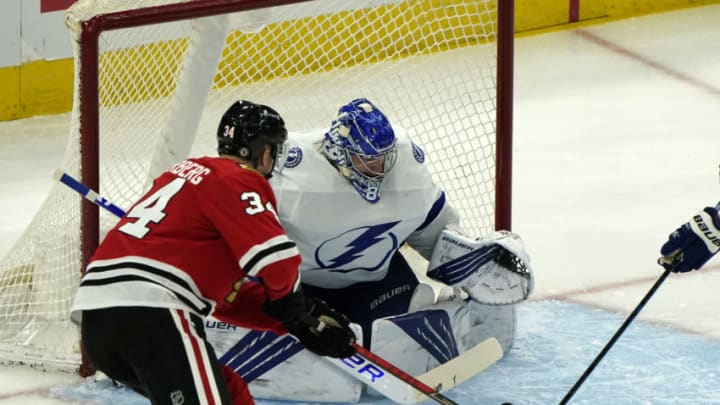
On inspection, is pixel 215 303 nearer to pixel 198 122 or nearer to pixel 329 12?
pixel 198 122

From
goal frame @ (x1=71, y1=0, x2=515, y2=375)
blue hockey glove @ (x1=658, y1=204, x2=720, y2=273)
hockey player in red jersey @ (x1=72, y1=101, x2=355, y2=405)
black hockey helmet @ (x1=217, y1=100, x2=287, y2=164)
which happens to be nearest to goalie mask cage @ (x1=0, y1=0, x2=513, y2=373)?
goal frame @ (x1=71, y1=0, x2=515, y2=375)

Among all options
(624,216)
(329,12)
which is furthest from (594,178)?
(329,12)

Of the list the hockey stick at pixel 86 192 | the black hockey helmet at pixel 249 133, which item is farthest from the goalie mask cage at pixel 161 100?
the black hockey helmet at pixel 249 133

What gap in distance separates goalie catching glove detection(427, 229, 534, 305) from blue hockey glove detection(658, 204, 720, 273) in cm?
47

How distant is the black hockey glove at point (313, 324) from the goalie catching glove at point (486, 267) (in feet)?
2.60

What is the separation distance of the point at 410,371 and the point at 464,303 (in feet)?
0.91

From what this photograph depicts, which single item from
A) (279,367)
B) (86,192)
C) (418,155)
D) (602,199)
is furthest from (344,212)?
(602,199)

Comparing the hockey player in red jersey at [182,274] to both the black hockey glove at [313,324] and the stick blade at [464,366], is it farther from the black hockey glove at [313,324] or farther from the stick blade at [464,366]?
the stick blade at [464,366]

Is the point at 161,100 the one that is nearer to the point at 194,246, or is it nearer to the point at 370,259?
the point at 370,259

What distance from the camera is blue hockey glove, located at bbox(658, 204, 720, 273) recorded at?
3.83m

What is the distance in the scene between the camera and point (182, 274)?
3199 millimetres

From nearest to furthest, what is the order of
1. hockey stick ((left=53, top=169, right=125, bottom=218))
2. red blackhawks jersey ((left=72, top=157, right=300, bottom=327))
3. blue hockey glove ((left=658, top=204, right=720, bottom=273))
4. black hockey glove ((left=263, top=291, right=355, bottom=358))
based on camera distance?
1. red blackhawks jersey ((left=72, top=157, right=300, bottom=327))
2. black hockey glove ((left=263, top=291, right=355, bottom=358))
3. blue hockey glove ((left=658, top=204, right=720, bottom=273))
4. hockey stick ((left=53, top=169, right=125, bottom=218))

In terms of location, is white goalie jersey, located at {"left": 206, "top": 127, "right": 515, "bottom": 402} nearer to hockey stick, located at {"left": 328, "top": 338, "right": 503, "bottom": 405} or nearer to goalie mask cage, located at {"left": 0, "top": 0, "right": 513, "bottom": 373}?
hockey stick, located at {"left": 328, "top": 338, "right": 503, "bottom": 405}

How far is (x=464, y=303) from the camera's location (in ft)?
14.1
